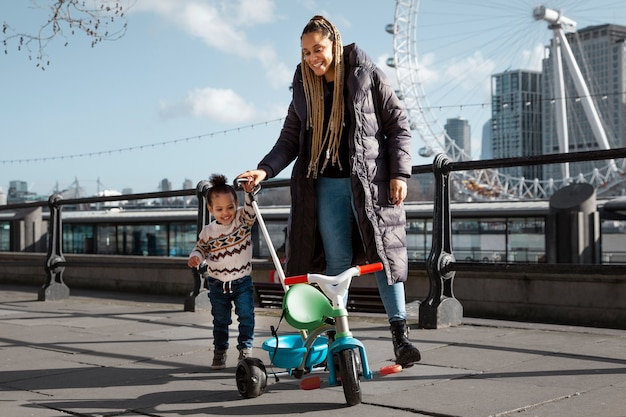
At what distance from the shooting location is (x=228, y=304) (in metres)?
3.93

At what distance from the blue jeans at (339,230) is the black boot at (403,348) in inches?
2.2

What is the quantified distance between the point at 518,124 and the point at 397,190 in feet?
428

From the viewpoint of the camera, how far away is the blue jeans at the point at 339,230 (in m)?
3.45

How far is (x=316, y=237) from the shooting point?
3.51 metres

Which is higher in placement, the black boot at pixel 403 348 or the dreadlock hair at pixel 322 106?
the dreadlock hair at pixel 322 106

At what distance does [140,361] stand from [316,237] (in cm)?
123

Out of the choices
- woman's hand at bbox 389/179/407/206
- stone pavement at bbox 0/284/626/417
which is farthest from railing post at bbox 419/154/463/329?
woman's hand at bbox 389/179/407/206

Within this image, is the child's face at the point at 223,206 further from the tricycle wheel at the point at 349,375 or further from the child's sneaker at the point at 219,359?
the tricycle wheel at the point at 349,375

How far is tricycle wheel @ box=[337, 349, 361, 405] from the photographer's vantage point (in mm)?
2930

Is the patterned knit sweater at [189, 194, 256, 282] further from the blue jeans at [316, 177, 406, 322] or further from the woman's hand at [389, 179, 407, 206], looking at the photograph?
the woman's hand at [389, 179, 407, 206]

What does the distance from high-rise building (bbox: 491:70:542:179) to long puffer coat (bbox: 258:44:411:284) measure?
4409 inches

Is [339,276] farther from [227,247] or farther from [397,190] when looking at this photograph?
[227,247]

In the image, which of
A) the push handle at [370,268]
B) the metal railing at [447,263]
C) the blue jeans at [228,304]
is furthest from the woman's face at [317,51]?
the metal railing at [447,263]

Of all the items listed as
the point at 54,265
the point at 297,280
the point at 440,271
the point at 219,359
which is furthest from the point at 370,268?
the point at 54,265
